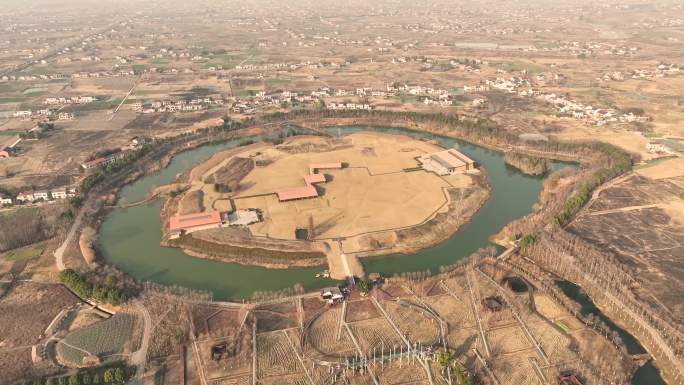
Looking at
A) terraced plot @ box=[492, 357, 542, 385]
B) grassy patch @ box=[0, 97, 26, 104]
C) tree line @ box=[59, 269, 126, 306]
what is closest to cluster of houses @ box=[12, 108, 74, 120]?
grassy patch @ box=[0, 97, 26, 104]

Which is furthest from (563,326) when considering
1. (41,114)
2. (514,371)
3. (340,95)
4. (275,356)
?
(41,114)

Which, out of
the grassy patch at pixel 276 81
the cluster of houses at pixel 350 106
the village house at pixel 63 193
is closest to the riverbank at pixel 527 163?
the cluster of houses at pixel 350 106

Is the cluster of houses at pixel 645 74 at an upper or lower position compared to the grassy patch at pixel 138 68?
lower

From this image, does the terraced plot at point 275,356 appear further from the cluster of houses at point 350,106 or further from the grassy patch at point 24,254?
the cluster of houses at point 350,106

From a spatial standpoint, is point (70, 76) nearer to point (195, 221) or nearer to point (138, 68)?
point (138, 68)

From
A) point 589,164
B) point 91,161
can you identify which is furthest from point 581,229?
point 91,161
